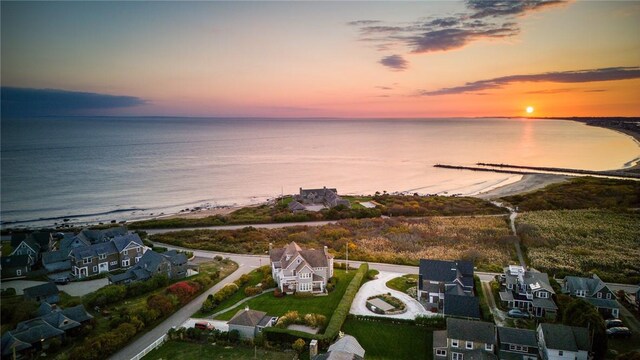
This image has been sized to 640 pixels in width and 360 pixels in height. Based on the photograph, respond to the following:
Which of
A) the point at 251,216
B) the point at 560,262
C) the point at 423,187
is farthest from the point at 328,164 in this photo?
the point at 560,262

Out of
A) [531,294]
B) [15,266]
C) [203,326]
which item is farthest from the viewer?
[15,266]

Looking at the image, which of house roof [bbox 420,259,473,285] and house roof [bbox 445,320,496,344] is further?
house roof [bbox 420,259,473,285]

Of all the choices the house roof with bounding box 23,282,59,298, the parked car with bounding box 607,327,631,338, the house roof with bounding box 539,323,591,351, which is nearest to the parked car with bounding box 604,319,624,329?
the parked car with bounding box 607,327,631,338

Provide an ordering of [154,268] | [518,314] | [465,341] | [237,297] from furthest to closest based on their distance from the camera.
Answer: [154,268] → [237,297] → [518,314] → [465,341]

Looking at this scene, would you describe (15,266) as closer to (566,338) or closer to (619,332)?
(566,338)

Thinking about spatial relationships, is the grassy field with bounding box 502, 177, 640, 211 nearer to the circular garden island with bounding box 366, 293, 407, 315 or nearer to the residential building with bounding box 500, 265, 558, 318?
the residential building with bounding box 500, 265, 558, 318

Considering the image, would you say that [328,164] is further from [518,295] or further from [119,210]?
[518,295]

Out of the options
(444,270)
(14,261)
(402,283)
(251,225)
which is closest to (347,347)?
(444,270)

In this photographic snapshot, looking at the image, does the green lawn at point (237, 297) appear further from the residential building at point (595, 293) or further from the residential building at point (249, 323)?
the residential building at point (595, 293)
